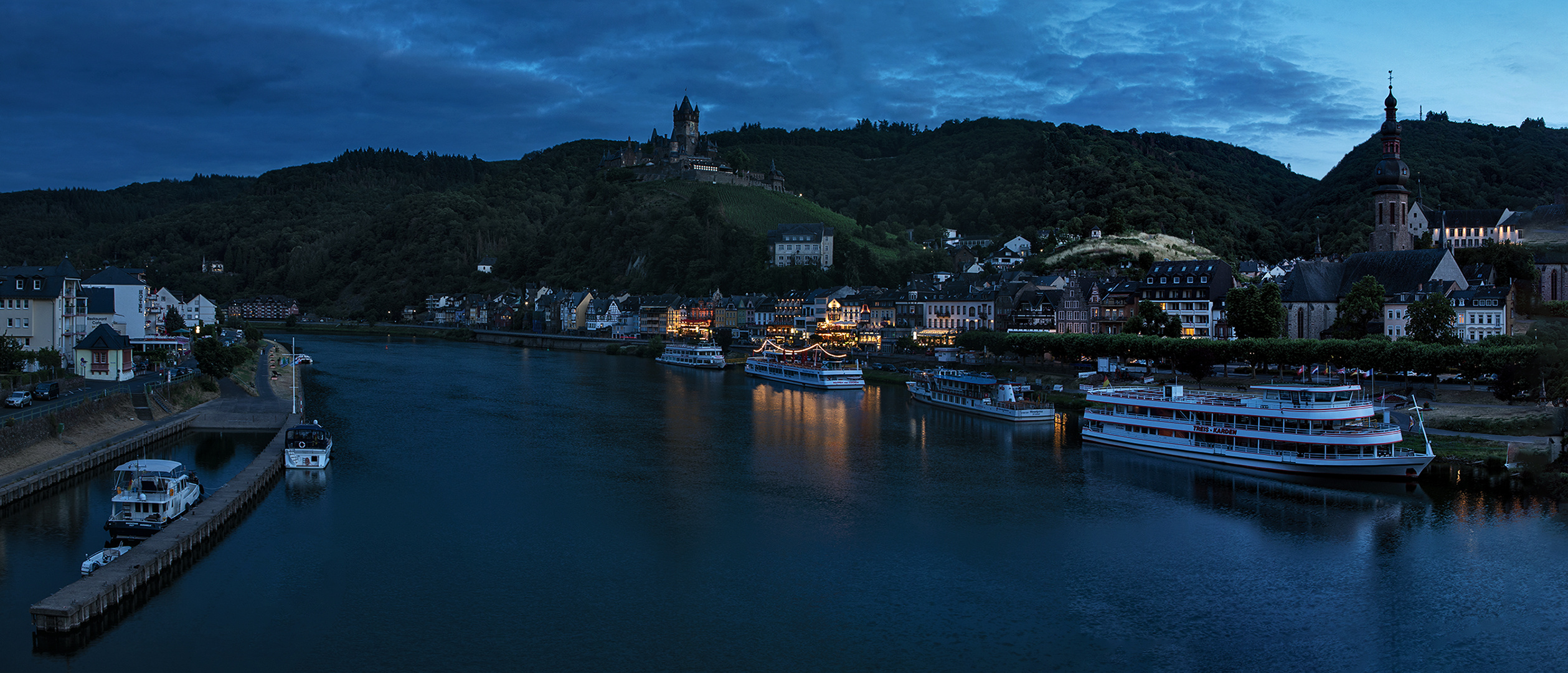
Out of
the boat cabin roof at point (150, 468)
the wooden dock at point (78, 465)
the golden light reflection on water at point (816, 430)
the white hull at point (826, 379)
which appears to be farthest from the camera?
the white hull at point (826, 379)

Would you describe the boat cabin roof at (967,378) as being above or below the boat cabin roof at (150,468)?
above

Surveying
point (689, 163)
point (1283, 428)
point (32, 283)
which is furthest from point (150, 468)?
point (689, 163)

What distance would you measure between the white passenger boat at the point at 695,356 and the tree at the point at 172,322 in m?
34.7

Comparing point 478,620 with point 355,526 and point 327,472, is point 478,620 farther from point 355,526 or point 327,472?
point 327,472

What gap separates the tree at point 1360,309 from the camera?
159ft

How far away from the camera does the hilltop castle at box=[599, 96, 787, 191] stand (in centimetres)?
13812

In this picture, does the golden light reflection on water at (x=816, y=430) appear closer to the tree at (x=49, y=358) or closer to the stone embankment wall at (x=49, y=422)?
the stone embankment wall at (x=49, y=422)

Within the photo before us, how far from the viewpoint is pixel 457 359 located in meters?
78.9

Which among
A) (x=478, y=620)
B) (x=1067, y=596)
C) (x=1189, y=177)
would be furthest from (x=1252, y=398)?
(x=1189, y=177)

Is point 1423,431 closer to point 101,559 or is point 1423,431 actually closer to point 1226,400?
point 1226,400

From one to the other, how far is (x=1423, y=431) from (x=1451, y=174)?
76.2m

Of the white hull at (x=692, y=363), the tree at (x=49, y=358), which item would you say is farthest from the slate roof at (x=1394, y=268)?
the tree at (x=49, y=358)

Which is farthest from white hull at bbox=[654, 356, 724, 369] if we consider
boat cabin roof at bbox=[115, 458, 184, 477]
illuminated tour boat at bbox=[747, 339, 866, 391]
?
boat cabin roof at bbox=[115, 458, 184, 477]

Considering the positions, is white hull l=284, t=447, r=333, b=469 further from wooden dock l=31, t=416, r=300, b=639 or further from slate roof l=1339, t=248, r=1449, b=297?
slate roof l=1339, t=248, r=1449, b=297
